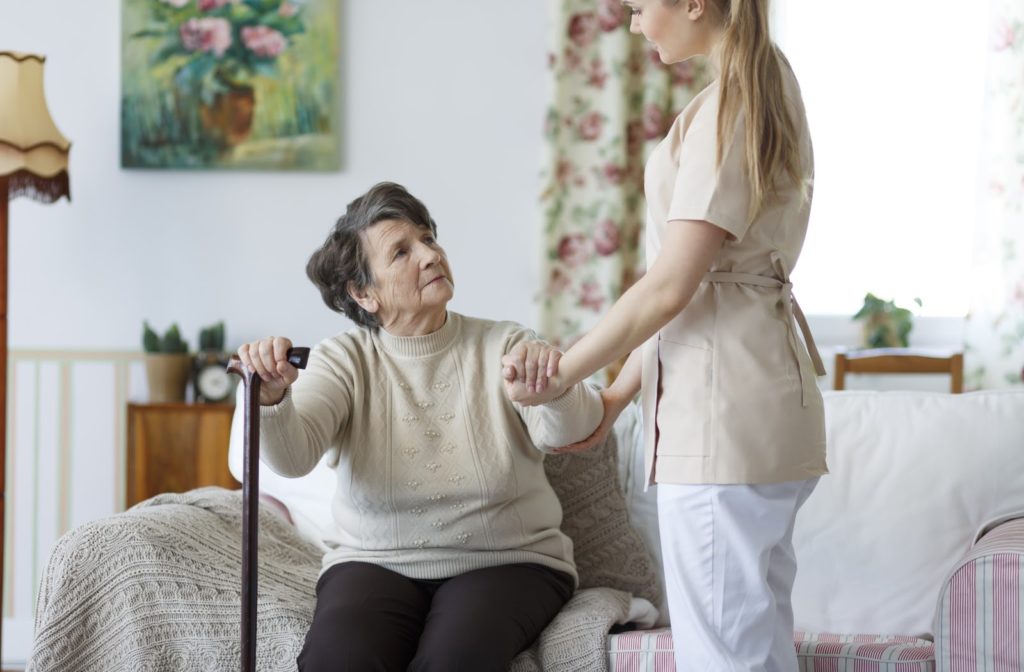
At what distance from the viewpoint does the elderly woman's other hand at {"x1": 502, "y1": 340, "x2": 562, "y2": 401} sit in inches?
61.2

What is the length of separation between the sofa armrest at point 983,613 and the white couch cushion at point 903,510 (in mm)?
366

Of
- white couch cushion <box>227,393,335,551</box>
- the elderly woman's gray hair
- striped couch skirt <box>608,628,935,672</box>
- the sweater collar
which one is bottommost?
striped couch skirt <box>608,628,935,672</box>

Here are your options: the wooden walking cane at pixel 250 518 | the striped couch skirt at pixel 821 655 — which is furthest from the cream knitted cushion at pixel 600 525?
the wooden walking cane at pixel 250 518

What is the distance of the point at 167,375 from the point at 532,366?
2.15 meters

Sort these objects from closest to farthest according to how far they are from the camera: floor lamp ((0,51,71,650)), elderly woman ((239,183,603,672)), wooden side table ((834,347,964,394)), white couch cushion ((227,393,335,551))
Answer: elderly woman ((239,183,603,672)) → white couch cushion ((227,393,335,551)) → floor lamp ((0,51,71,650)) → wooden side table ((834,347,964,394))

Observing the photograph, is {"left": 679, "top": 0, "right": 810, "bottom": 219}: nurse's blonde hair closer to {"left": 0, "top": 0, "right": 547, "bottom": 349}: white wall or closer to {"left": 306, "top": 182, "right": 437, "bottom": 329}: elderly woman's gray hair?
{"left": 306, "top": 182, "right": 437, "bottom": 329}: elderly woman's gray hair

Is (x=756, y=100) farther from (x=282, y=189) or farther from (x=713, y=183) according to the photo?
(x=282, y=189)

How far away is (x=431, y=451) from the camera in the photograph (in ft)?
5.97

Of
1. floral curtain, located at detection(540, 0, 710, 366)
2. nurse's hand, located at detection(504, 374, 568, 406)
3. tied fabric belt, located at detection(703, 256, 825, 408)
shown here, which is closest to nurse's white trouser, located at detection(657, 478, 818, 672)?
tied fabric belt, located at detection(703, 256, 825, 408)

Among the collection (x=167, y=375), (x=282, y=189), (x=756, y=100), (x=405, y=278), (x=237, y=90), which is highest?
(x=237, y=90)

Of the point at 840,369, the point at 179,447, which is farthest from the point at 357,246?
the point at 840,369

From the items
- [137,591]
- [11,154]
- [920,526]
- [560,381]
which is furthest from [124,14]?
[920,526]

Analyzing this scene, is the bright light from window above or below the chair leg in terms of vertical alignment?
above

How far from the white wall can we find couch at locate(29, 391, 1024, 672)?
1584mm
